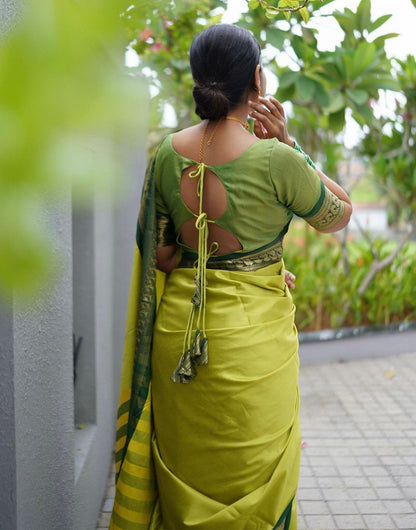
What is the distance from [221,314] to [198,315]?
0.22 feet

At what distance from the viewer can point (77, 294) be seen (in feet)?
8.36

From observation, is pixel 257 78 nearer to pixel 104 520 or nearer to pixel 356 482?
pixel 104 520

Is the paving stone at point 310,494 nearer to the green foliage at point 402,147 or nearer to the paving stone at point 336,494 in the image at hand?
the paving stone at point 336,494

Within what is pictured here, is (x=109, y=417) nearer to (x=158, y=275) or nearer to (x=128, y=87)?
(x=158, y=275)

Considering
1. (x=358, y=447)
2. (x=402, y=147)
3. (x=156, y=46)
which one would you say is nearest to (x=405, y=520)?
(x=358, y=447)

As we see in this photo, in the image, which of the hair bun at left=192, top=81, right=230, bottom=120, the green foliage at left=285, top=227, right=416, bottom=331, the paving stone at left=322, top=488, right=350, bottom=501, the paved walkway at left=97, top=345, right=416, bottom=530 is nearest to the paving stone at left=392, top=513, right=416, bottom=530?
the paved walkway at left=97, top=345, right=416, bottom=530

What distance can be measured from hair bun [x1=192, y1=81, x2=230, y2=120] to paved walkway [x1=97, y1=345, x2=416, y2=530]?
5.98 feet

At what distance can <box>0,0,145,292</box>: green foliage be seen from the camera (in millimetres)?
311

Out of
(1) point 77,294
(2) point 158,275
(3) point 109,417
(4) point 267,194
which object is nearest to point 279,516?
(2) point 158,275

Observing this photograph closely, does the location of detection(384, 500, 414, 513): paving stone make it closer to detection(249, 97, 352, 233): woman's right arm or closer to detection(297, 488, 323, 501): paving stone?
detection(297, 488, 323, 501): paving stone

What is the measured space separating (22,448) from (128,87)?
1287mm

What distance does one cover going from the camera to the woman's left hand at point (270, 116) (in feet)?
5.53

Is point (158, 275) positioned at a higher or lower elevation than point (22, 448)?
higher

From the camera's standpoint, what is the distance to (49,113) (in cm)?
32
